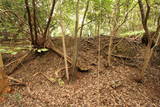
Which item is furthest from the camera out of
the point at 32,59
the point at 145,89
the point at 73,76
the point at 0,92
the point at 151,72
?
the point at 32,59

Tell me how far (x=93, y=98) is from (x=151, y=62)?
3058 millimetres

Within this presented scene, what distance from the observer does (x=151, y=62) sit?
4.92m

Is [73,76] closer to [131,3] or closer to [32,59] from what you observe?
[32,59]

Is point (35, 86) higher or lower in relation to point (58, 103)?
higher

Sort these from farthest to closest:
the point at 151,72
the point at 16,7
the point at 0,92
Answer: the point at 16,7 < the point at 151,72 < the point at 0,92

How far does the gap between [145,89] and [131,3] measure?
119 inches

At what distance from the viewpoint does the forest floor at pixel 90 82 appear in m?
3.48

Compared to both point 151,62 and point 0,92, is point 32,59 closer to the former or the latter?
point 0,92

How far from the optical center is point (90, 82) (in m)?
4.12

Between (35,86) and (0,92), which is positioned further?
(35,86)

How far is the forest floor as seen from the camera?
3.48 metres

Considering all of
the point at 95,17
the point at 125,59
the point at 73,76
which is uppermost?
the point at 95,17

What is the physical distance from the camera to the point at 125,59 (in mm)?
5078

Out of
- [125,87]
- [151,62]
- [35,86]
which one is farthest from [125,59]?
[35,86]
